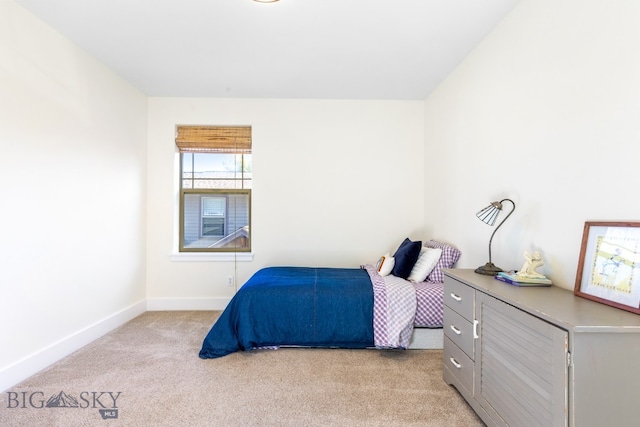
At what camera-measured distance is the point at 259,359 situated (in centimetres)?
242

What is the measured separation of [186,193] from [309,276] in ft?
6.45

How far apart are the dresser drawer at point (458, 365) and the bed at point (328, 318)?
476mm

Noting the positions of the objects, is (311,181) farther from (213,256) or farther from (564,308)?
(564,308)

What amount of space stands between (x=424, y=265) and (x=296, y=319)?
1.25m

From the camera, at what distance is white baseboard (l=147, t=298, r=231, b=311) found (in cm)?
366

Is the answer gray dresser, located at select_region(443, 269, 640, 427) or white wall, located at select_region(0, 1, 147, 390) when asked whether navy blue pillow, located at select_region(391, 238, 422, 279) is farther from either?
white wall, located at select_region(0, 1, 147, 390)

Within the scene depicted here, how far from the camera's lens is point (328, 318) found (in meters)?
2.53

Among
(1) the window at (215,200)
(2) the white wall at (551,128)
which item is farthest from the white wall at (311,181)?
(2) the white wall at (551,128)

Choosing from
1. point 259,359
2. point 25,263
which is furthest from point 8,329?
point 259,359

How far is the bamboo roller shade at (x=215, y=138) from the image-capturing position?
3.77 m

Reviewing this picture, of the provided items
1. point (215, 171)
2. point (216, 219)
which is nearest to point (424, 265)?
point (216, 219)

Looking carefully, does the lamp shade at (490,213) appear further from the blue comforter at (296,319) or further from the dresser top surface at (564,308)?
the blue comforter at (296,319)

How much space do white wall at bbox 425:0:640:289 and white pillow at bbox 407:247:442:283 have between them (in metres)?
0.23

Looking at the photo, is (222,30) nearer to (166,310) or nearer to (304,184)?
(304,184)
